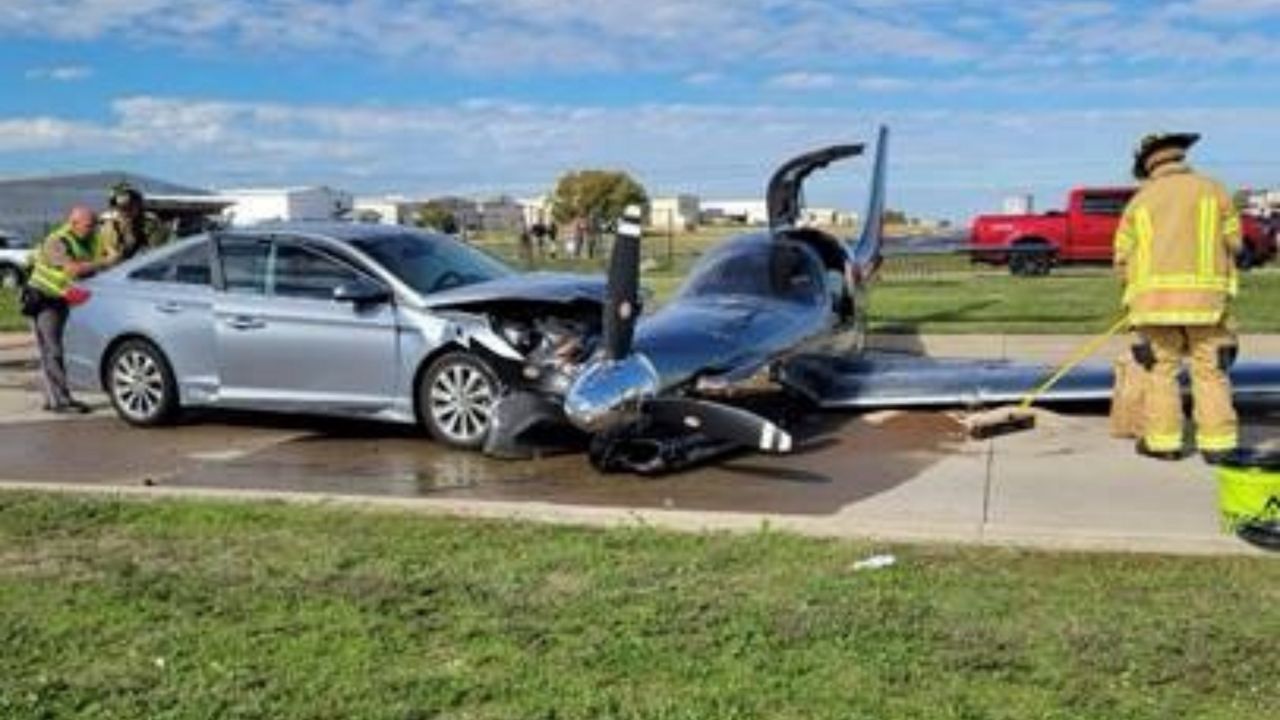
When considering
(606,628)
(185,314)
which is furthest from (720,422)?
(185,314)

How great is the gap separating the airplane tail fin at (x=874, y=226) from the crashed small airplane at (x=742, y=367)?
0.17 meters

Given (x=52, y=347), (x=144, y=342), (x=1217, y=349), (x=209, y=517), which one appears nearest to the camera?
(x=209, y=517)

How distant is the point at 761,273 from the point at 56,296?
592 cm

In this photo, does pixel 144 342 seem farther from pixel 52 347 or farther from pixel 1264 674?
pixel 1264 674

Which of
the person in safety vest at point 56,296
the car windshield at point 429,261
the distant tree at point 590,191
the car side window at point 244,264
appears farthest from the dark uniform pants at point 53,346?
the distant tree at point 590,191

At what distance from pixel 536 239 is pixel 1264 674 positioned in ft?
161

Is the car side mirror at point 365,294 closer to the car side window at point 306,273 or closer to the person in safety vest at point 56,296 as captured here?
the car side window at point 306,273

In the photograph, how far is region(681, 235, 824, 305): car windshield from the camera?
12.2 meters

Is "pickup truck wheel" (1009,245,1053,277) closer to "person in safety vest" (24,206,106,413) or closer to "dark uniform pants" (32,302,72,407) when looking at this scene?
"person in safety vest" (24,206,106,413)

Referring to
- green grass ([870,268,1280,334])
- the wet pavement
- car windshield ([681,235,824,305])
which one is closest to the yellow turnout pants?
the wet pavement

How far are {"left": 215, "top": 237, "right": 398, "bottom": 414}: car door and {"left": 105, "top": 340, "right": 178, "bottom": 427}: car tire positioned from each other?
64cm

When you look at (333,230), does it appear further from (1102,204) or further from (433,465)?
(1102,204)

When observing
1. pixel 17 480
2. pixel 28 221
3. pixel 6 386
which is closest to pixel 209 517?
pixel 17 480

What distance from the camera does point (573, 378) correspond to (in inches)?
389
